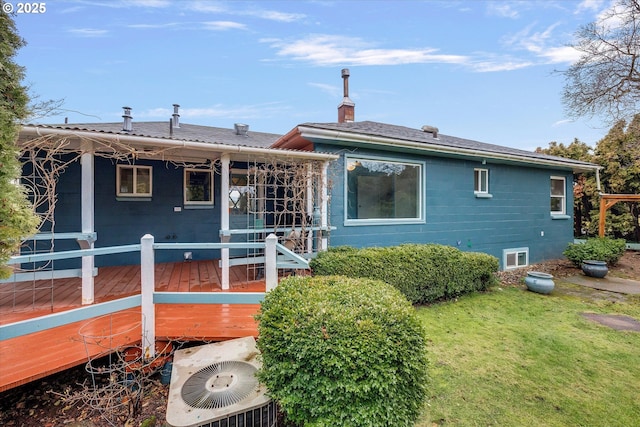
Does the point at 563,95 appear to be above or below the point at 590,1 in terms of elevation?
below

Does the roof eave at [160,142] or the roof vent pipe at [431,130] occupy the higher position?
the roof vent pipe at [431,130]

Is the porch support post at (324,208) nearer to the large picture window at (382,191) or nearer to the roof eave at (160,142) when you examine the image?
the roof eave at (160,142)

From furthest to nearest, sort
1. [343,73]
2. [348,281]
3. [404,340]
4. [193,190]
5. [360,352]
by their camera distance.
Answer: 1. [343,73]
2. [193,190]
3. [348,281]
4. [404,340]
5. [360,352]

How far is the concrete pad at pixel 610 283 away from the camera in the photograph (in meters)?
6.97

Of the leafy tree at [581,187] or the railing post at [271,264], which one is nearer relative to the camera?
the railing post at [271,264]

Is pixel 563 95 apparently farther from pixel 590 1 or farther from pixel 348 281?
pixel 348 281

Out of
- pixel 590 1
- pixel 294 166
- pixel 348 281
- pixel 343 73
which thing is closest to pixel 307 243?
pixel 294 166

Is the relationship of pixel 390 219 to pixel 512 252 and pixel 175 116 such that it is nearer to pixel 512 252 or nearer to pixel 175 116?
pixel 512 252

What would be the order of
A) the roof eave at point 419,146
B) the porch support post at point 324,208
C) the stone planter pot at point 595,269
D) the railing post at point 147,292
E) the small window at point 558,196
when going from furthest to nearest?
the small window at point 558,196, the stone planter pot at point 595,269, the porch support post at point 324,208, the roof eave at point 419,146, the railing post at point 147,292

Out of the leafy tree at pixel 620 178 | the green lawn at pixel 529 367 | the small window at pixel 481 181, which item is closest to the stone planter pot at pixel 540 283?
the green lawn at pixel 529 367

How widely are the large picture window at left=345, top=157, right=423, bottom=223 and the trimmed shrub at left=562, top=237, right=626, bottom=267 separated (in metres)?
6.06

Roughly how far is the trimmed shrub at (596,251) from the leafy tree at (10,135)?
41.2 ft

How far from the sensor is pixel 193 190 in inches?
290

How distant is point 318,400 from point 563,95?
14.5 m
